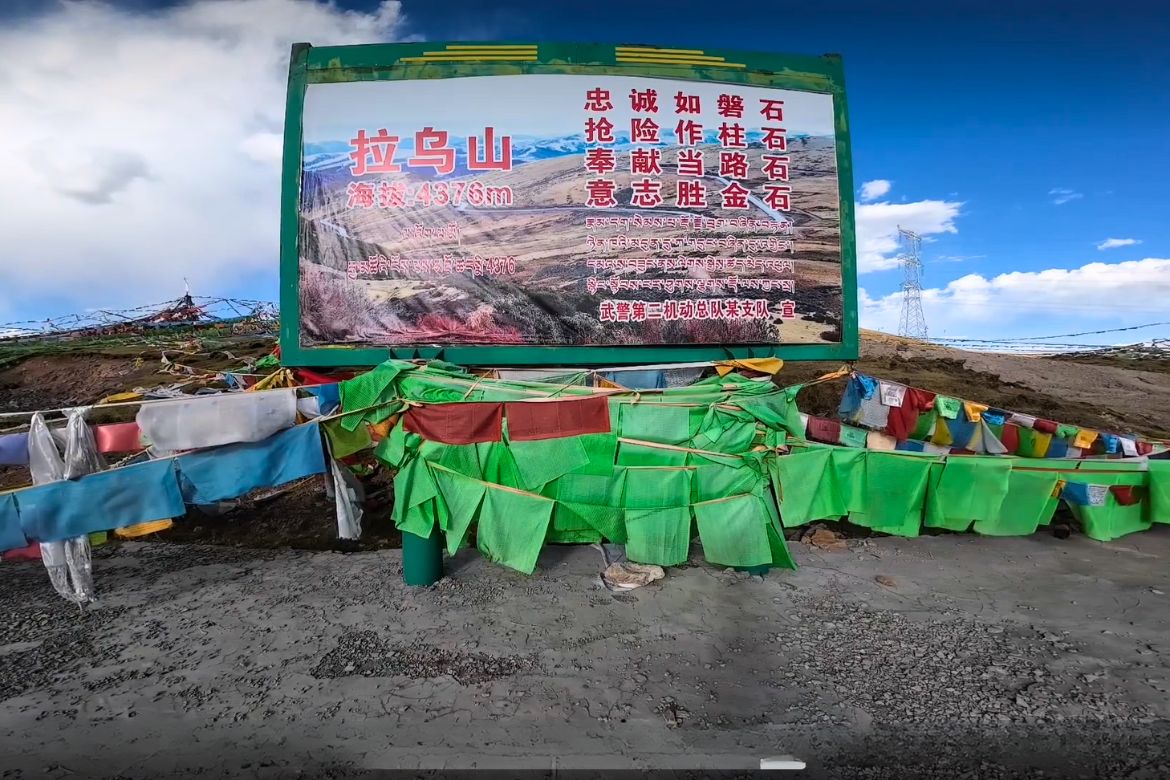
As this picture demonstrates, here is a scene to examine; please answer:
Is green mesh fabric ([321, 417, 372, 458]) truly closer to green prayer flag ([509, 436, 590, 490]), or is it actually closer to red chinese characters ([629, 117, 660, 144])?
green prayer flag ([509, 436, 590, 490])

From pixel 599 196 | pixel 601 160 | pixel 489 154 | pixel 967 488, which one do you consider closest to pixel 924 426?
pixel 967 488

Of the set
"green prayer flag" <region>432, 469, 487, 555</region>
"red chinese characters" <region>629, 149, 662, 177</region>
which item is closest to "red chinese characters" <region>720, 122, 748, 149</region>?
"red chinese characters" <region>629, 149, 662, 177</region>

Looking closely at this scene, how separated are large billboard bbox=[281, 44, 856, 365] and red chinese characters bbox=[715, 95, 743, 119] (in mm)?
23

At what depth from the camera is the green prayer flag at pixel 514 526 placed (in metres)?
5.85

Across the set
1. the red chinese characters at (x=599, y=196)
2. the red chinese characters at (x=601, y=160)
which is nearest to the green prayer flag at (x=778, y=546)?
the red chinese characters at (x=599, y=196)

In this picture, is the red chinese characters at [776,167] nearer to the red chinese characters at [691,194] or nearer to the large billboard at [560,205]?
the large billboard at [560,205]

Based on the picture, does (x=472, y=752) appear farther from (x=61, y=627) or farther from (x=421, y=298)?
(x=421, y=298)

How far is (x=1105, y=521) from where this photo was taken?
23.2 feet

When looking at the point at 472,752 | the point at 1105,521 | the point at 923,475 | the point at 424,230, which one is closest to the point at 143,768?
the point at 472,752

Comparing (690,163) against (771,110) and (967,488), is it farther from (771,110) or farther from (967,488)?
(967,488)

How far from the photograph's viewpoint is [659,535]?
237 inches

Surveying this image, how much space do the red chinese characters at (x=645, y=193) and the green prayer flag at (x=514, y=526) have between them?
387 centimetres

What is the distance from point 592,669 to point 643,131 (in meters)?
6.03

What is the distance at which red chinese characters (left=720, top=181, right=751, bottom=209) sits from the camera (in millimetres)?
7574
